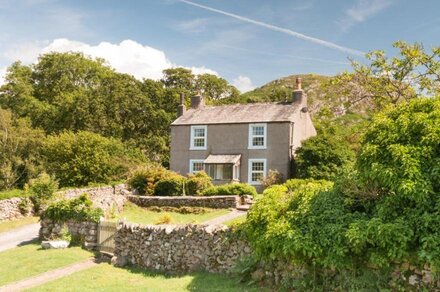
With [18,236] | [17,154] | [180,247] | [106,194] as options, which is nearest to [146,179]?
[106,194]

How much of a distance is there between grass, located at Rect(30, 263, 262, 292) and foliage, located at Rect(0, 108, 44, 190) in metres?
30.0

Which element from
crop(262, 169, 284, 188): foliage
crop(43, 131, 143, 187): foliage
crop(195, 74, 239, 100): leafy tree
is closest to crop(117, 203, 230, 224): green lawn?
crop(262, 169, 284, 188): foliage

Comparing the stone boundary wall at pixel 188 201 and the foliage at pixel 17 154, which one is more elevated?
the foliage at pixel 17 154

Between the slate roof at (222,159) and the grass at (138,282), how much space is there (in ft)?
72.9

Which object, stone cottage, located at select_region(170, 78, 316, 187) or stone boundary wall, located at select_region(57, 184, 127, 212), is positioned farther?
stone cottage, located at select_region(170, 78, 316, 187)

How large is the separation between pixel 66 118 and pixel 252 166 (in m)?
27.6

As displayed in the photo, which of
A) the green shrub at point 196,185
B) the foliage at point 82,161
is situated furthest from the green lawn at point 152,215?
the foliage at point 82,161

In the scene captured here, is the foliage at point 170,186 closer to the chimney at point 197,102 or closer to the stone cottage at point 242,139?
the stone cottage at point 242,139

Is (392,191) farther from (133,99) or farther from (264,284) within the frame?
(133,99)

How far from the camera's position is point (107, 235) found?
728 inches

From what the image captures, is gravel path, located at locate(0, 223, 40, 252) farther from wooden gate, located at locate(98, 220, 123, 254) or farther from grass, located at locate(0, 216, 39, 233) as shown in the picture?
wooden gate, located at locate(98, 220, 123, 254)

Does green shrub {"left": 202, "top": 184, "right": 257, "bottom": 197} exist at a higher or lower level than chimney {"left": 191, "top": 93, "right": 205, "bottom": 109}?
lower

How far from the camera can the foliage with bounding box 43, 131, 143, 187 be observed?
38906mm

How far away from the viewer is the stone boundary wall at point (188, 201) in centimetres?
2735
